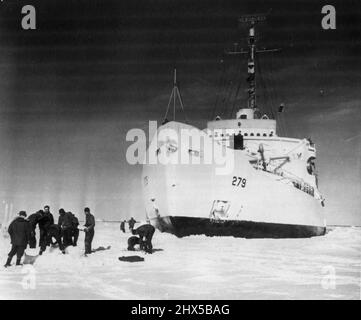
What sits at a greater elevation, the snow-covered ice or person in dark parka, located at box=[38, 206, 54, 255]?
person in dark parka, located at box=[38, 206, 54, 255]

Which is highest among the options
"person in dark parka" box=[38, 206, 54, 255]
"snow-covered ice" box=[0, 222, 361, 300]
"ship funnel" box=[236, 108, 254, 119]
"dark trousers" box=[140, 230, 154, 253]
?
"ship funnel" box=[236, 108, 254, 119]

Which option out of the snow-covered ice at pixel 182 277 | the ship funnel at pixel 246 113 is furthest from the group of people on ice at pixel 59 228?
the ship funnel at pixel 246 113

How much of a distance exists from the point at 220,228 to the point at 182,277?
28.7ft

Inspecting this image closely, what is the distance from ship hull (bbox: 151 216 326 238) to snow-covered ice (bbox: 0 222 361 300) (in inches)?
202

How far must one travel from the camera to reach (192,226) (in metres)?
16.7

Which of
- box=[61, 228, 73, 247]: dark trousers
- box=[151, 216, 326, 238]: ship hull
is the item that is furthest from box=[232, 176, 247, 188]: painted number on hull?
box=[61, 228, 73, 247]: dark trousers

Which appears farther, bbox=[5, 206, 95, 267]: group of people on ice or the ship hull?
the ship hull

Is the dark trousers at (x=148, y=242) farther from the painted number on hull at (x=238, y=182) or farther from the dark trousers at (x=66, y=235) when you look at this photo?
the painted number on hull at (x=238, y=182)

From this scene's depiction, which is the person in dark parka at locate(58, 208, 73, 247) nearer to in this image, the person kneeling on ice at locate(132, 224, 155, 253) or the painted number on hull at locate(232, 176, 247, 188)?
the person kneeling on ice at locate(132, 224, 155, 253)

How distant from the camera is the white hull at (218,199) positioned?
16.7m

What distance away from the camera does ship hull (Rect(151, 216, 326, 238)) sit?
16.7m

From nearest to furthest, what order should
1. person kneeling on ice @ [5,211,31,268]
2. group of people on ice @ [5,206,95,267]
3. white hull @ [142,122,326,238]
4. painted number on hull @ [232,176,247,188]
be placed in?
person kneeling on ice @ [5,211,31,268]
group of people on ice @ [5,206,95,267]
white hull @ [142,122,326,238]
painted number on hull @ [232,176,247,188]

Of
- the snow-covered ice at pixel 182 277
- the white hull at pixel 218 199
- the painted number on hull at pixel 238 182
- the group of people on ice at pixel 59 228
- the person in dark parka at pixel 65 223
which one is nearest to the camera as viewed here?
the snow-covered ice at pixel 182 277

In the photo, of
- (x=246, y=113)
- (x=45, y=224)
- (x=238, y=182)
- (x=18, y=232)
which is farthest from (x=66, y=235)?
(x=246, y=113)
